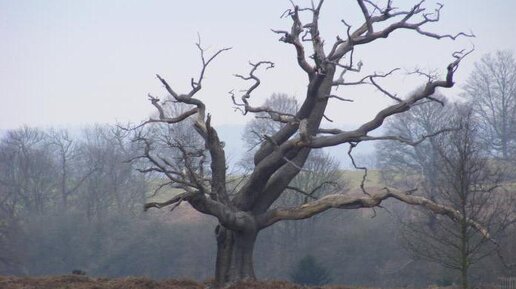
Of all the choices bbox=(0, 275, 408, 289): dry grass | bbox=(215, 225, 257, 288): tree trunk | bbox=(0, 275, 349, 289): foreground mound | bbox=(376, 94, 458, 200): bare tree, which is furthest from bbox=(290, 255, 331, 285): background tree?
bbox=(0, 275, 349, 289): foreground mound

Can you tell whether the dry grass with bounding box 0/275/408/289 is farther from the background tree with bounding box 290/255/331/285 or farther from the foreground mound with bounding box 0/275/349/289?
the background tree with bounding box 290/255/331/285

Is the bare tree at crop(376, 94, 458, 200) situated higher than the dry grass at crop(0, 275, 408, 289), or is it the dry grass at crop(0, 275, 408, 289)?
the bare tree at crop(376, 94, 458, 200)

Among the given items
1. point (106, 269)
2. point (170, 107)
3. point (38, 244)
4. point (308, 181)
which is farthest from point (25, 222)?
point (308, 181)

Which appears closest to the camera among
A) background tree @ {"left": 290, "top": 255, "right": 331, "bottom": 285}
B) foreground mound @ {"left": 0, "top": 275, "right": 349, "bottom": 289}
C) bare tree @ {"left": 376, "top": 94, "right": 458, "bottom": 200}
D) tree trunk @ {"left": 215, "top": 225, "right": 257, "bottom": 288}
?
foreground mound @ {"left": 0, "top": 275, "right": 349, "bottom": 289}

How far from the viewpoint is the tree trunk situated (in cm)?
1114

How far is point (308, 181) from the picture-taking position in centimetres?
3669

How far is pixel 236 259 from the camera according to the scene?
11.2 m

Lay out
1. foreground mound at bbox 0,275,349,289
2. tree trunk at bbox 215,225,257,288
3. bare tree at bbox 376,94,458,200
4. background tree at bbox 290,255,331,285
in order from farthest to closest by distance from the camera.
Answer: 1. bare tree at bbox 376,94,458,200
2. background tree at bbox 290,255,331,285
3. tree trunk at bbox 215,225,257,288
4. foreground mound at bbox 0,275,349,289

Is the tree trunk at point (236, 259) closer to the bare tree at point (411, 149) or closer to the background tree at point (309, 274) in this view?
the background tree at point (309, 274)

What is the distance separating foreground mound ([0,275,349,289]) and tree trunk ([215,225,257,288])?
35cm

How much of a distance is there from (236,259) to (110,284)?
6.59 ft

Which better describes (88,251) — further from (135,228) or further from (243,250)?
(243,250)

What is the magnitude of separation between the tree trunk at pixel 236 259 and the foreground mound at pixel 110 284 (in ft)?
1.14

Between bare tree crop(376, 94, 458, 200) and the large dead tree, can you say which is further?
bare tree crop(376, 94, 458, 200)
